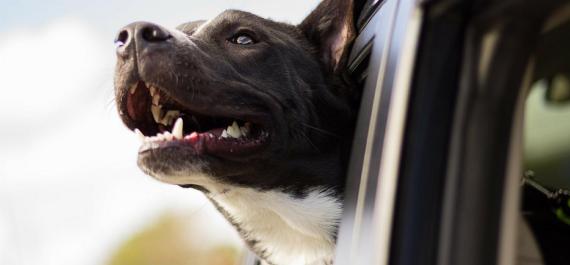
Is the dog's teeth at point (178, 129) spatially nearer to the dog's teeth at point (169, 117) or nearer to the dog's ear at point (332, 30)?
the dog's teeth at point (169, 117)

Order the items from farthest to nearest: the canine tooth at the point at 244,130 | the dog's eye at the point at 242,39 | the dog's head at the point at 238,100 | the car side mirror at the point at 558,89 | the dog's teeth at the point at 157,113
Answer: the dog's eye at the point at 242,39 → the canine tooth at the point at 244,130 → the dog's teeth at the point at 157,113 → the dog's head at the point at 238,100 → the car side mirror at the point at 558,89

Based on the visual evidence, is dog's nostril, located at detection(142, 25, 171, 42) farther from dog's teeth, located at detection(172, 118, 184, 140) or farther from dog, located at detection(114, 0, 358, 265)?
dog's teeth, located at detection(172, 118, 184, 140)

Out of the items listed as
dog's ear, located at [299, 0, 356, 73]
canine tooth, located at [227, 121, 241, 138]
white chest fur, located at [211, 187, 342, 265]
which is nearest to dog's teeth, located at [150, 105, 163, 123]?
canine tooth, located at [227, 121, 241, 138]

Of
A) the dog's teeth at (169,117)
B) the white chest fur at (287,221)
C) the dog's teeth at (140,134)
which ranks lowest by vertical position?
the white chest fur at (287,221)

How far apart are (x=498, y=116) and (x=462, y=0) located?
22 centimetres

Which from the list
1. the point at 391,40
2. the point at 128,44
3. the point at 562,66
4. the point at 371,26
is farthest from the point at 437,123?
the point at 128,44

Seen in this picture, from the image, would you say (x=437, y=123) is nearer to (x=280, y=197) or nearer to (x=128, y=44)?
(x=128, y=44)

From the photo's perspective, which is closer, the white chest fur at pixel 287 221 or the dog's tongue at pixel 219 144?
the dog's tongue at pixel 219 144

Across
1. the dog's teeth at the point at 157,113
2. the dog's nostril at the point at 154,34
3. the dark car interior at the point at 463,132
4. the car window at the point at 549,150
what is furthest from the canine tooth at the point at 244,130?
the dark car interior at the point at 463,132

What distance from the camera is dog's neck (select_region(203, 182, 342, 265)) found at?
3082 mm

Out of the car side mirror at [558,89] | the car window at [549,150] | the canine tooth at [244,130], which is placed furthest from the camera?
the canine tooth at [244,130]

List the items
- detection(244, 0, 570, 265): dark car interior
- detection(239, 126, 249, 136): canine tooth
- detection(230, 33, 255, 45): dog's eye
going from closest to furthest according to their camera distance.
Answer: detection(244, 0, 570, 265): dark car interior
detection(239, 126, 249, 136): canine tooth
detection(230, 33, 255, 45): dog's eye

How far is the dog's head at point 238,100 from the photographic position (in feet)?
9.30

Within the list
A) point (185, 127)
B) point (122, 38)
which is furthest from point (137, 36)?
point (185, 127)
